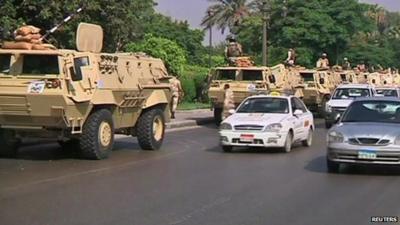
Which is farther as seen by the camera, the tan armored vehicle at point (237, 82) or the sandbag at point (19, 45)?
the tan armored vehicle at point (237, 82)

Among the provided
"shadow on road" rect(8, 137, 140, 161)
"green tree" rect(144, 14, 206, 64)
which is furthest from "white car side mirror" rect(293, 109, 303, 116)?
"green tree" rect(144, 14, 206, 64)

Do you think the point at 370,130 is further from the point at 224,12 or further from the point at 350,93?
the point at 224,12

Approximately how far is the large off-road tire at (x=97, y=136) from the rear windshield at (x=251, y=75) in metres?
12.5

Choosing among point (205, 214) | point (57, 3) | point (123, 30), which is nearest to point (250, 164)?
point (205, 214)

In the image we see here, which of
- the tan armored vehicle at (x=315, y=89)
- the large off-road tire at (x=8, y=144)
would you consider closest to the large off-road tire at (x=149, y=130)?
the large off-road tire at (x=8, y=144)

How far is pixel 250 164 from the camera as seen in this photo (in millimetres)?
15656

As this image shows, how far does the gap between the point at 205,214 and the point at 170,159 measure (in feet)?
23.3

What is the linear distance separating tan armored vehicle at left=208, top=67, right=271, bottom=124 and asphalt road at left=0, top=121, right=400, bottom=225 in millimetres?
10051

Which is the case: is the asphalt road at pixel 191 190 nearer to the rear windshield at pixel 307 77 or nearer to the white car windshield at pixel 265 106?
the white car windshield at pixel 265 106

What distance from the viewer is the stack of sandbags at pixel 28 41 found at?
15836 millimetres

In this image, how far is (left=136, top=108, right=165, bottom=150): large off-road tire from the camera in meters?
18.6

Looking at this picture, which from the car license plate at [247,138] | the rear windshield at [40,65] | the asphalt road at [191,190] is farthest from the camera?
the car license plate at [247,138]

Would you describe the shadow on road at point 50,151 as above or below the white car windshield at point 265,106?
below

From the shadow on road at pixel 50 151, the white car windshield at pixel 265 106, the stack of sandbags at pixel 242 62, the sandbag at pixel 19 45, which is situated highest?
the sandbag at pixel 19 45
